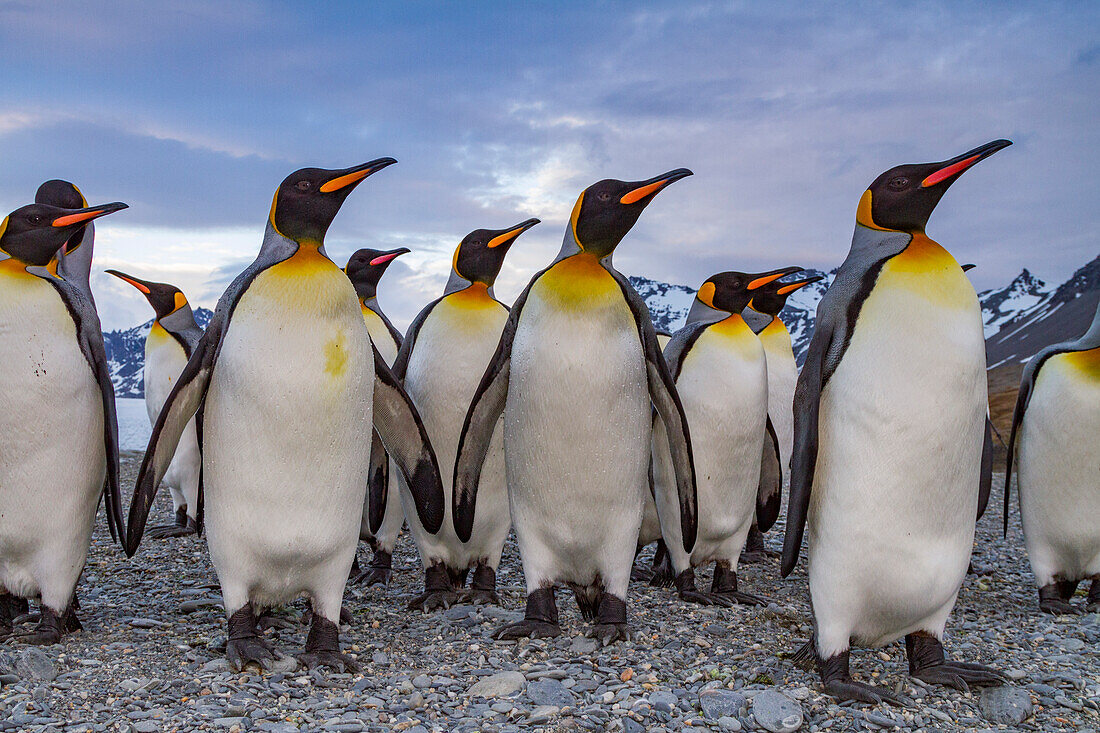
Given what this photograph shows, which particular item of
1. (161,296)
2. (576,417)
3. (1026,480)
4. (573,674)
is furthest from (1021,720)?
(161,296)

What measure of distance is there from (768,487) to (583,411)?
5.74 ft

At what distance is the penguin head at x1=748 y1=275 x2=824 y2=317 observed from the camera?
6150 millimetres

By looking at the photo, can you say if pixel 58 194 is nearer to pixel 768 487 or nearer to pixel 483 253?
pixel 483 253

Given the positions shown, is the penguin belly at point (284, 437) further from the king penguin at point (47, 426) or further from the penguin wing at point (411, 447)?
the king penguin at point (47, 426)

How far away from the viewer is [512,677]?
3.26 meters

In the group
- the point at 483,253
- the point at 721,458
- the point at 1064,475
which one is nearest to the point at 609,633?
the point at 721,458

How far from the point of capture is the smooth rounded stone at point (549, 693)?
307 cm

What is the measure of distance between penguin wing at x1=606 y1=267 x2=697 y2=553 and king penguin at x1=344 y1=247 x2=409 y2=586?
4.48 feet

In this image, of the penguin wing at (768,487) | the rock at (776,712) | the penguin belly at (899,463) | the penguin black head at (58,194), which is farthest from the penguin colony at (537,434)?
the penguin black head at (58,194)

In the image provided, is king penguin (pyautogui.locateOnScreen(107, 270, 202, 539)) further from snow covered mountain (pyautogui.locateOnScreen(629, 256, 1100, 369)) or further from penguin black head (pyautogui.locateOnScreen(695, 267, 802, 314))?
snow covered mountain (pyautogui.locateOnScreen(629, 256, 1100, 369))

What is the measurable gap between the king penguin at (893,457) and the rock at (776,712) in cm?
27

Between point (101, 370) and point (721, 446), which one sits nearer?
point (101, 370)

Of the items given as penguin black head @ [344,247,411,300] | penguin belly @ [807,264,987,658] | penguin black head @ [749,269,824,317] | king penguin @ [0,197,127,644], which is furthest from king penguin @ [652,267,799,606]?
king penguin @ [0,197,127,644]

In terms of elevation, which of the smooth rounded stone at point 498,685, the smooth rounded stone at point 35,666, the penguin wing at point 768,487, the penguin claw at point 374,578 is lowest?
the penguin claw at point 374,578
